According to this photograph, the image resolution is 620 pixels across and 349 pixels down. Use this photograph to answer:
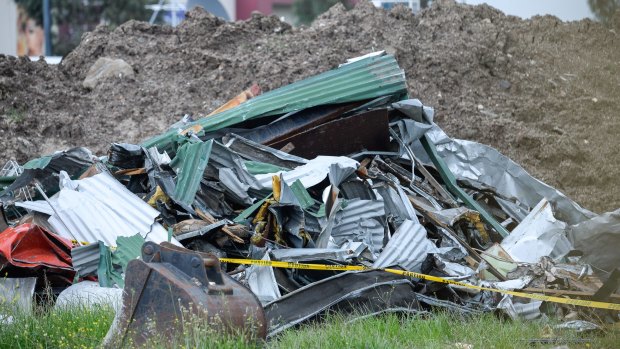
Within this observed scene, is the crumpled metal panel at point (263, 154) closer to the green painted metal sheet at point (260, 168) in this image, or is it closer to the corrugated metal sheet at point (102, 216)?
the green painted metal sheet at point (260, 168)

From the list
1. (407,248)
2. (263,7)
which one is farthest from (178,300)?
(263,7)

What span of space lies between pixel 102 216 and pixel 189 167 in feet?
2.87

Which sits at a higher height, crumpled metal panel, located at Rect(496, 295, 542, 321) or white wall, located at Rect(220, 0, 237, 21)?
crumpled metal panel, located at Rect(496, 295, 542, 321)

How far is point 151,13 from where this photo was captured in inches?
1379

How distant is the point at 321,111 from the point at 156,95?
475 cm

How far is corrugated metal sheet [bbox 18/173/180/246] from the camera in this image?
311 inches

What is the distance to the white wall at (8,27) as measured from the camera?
118 feet

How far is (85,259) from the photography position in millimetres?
7383

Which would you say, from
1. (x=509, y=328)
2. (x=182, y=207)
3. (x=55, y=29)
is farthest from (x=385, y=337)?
(x=55, y=29)

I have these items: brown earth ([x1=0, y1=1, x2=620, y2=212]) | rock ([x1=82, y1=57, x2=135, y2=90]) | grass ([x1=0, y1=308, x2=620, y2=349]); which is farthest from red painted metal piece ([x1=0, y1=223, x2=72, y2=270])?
rock ([x1=82, y1=57, x2=135, y2=90])

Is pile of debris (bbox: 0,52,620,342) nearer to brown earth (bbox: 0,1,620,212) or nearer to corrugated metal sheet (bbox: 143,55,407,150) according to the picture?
corrugated metal sheet (bbox: 143,55,407,150)

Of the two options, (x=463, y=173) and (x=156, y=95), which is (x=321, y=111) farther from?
(x=156, y=95)

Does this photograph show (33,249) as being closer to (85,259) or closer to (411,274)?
(85,259)

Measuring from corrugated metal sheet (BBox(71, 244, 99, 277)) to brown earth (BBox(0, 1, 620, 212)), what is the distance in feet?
16.9
